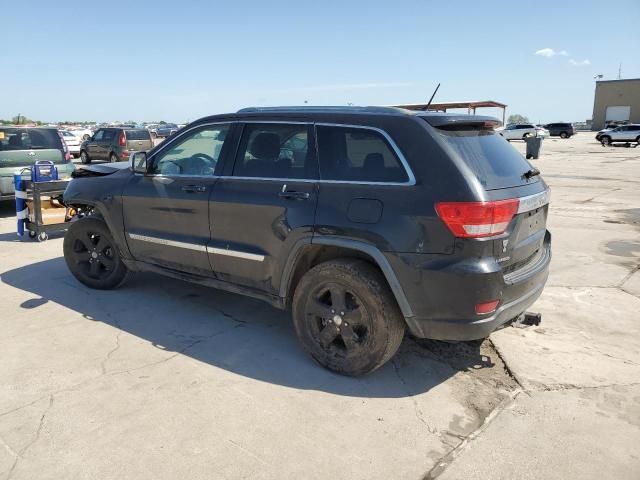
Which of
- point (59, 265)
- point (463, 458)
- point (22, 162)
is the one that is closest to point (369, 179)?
point (463, 458)

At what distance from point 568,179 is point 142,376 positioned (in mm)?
16200

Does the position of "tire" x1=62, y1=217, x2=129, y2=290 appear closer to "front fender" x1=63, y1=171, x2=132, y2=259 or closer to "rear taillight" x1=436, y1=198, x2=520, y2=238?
"front fender" x1=63, y1=171, x2=132, y2=259

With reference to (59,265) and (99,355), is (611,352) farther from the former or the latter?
(59,265)

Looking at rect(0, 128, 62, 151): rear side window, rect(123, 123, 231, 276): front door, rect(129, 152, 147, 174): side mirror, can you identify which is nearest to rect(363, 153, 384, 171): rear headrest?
rect(123, 123, 231, 276): front door

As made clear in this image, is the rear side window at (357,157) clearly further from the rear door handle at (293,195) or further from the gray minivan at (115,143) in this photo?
the gray minivan at (115,143)

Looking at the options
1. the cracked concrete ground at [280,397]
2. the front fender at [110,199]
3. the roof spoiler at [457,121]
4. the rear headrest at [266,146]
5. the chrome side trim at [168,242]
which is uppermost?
the roof spoiler at [457,121]

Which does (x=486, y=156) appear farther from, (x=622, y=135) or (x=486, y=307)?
(x=622, y=135)

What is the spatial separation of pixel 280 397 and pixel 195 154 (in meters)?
2.34

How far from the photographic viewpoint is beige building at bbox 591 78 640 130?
6544cm

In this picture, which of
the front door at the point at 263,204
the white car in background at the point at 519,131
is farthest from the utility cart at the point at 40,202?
the white car in background at the point at 519,131

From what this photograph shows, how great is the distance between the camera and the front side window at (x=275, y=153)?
3.69 meters

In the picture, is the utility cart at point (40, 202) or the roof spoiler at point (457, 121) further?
the utility cart at point (40, 202)

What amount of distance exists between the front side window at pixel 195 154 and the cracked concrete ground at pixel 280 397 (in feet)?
4.43

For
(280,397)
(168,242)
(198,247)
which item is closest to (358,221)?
(280,397)
